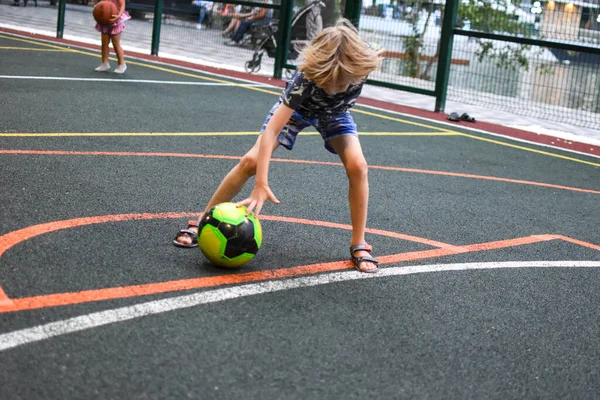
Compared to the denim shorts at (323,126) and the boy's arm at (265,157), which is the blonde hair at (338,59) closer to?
the boy's arm at (265,157)

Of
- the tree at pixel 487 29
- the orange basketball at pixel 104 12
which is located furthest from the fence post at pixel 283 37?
the orange basketball at pixel 104 12

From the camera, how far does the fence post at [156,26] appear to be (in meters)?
16.7

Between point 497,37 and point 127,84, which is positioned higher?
point 497,37

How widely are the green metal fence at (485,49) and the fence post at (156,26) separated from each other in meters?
1.42

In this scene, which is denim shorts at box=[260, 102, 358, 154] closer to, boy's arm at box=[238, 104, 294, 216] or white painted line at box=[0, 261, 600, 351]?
boy's arm at box=[238, 104, 294, 216]

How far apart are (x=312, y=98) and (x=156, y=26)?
1261 centimetres

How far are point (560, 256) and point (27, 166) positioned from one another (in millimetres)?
3727

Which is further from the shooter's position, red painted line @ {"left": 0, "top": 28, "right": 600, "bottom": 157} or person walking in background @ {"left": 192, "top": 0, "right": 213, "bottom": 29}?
person walking in background @ {"left": 192, "top": 0, "right": 213, "bottom": 29}

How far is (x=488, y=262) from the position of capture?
5.32m

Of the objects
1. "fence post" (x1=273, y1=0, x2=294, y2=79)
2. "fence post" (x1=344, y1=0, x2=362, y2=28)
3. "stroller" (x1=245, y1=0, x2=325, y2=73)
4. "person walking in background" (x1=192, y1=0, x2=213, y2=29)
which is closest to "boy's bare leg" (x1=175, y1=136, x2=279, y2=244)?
"fence post" (x1=344, y1=0, x2=362, y2=28)

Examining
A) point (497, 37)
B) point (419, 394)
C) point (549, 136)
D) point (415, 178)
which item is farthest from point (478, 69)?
point (419, 394)

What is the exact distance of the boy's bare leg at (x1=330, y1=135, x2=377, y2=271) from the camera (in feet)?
16.0

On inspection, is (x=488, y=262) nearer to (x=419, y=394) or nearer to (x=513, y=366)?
(x=513, y=366)

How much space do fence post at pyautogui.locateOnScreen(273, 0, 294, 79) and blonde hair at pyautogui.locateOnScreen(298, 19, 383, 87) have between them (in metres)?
10.6
